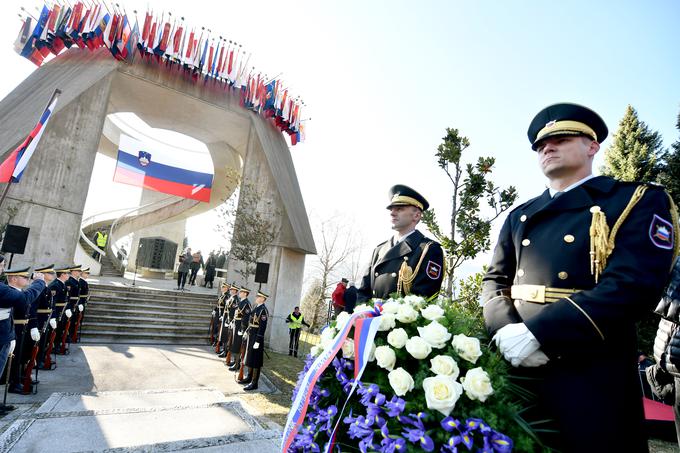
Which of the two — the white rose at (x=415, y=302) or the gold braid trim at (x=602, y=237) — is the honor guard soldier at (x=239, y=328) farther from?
the gold braid trim at (x=602, y=237)

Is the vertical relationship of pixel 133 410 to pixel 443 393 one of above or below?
below

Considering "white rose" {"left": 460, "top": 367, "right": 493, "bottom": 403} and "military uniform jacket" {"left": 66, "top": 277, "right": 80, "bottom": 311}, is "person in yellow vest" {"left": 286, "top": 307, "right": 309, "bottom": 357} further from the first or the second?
"white rose" {"left": 460, "top": 367, "right": 493, "bottom": 403}

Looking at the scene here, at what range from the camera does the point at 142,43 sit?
556 inches

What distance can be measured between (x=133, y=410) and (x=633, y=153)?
18.7 m

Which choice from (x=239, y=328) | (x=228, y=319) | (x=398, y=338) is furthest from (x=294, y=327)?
(x=398, y=338)

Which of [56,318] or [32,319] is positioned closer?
[32,319]

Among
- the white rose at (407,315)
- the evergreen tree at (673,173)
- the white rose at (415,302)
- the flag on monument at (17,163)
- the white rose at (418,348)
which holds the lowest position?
the white rose at (418,348)

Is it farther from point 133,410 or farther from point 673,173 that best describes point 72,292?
point 673,173

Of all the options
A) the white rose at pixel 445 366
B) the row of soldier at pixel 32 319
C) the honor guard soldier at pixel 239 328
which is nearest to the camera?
the white rose at pixel 445 366

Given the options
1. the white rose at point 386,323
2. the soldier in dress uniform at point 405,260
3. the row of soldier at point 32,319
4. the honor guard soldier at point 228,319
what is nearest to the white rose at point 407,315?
the white rose at point 386,323

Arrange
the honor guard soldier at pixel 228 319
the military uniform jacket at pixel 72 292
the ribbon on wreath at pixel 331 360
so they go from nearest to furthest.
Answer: the ribbon on wreath at pixel 331 360 → the military uniform jacket at pixel 72 292 → the honor guard soldier at pixel 228 319

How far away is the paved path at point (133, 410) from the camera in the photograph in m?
3.27

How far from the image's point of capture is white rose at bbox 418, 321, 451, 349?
1.59m

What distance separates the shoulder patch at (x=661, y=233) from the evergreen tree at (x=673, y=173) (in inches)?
577
